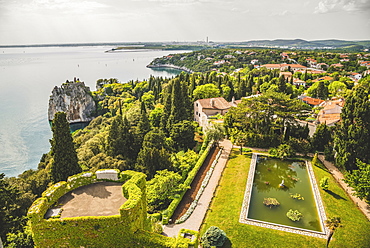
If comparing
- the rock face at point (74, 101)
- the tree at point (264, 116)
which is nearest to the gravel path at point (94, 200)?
the tree at point (264, 116)

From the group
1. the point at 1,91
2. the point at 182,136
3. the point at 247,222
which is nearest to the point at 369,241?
the point at 247,222

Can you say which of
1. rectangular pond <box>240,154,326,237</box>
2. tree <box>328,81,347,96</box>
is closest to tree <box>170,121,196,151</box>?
rectangular pond <box>240,154,326,237</box>

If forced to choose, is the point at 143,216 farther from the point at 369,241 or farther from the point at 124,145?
the point at 124,145

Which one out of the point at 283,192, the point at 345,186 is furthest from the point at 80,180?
the point at 345,186

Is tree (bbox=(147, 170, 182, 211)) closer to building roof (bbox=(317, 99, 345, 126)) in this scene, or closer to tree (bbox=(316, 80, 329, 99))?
building roof (bbox=(317, 99, 345, 126))

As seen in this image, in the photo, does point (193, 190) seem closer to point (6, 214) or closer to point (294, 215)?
point (294, 215)
